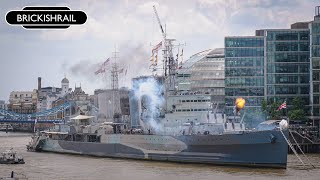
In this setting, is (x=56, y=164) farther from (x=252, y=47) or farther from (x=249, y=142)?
(x=252, y=47)

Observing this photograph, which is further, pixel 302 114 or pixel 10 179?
pixel 302 114

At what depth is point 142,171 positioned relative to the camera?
56.9 m

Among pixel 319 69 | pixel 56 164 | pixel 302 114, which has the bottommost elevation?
pixel 56 164

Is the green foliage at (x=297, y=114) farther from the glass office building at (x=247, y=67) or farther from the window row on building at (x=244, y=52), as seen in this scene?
the window row on building at (x=244, y=52)

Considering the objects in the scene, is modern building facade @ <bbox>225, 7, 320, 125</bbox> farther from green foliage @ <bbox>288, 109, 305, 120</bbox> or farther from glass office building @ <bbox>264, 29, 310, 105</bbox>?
green foliage @ <bbox>288, 109, 305, 120</bbox>

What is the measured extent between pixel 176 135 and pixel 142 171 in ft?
28.7

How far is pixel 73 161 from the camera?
70.3 m

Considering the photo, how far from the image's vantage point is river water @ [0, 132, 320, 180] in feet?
170

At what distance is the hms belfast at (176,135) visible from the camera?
56938 mm

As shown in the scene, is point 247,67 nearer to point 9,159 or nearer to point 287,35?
point 287,35

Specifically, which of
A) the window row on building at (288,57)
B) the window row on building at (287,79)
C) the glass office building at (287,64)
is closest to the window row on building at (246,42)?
the glass office building at (287,64)

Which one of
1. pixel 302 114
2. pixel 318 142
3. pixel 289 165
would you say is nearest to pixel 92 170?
pixel 289 165

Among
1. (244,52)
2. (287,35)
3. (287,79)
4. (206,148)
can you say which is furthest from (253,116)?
(206,148)

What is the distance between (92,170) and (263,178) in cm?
1788
